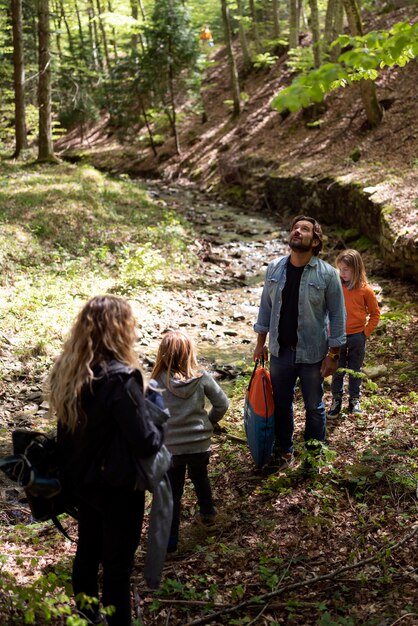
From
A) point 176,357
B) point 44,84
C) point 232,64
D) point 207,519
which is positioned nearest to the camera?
point 176,357

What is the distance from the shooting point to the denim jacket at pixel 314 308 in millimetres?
4551

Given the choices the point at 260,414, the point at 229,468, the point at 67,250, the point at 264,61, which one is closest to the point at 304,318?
the point at 260,414

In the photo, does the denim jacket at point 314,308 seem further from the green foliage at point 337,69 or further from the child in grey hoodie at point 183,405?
the green foliage at point 337,69

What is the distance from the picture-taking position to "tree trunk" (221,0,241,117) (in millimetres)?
23359

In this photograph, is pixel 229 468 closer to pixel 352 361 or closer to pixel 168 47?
pixel 352 361

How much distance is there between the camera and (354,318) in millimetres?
5934

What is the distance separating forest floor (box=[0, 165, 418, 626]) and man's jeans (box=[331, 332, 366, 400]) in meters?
0.26

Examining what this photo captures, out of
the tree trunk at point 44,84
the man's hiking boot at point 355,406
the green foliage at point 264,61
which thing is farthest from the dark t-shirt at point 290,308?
the green foliage at point 264,61

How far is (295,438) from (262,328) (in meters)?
1.46

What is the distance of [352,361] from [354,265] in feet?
3.44

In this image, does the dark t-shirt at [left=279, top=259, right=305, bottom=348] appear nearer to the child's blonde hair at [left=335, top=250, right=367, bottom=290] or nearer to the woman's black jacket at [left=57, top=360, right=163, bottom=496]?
the child's blonde hair at [left=335, top=250, right=367, bottom=290]

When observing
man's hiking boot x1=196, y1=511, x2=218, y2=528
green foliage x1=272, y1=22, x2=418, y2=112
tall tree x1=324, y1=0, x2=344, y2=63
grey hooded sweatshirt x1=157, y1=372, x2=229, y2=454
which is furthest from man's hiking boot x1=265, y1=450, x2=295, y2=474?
tall tree x1=324, y1=0, x2=344, y2=63

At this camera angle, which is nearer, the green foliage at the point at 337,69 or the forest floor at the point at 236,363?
the green foliage at the point at 337,69

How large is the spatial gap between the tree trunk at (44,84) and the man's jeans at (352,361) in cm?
1477
